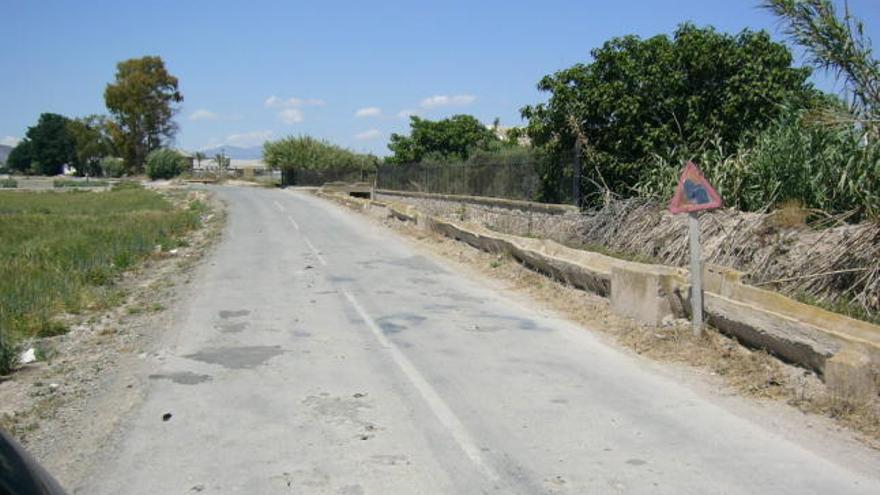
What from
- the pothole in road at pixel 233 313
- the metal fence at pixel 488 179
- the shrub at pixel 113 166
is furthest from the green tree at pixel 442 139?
the shrub at pixel 113 166

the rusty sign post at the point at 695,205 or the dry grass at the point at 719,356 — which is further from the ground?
the rusty sign post at the point at 695,205

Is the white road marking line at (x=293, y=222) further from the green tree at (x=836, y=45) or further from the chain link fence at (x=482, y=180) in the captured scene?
the green tree at (x=836, y=45)

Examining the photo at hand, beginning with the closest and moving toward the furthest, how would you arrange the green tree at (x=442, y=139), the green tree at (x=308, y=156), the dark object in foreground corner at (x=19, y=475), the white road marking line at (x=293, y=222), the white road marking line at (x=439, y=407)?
the dark object in foreground corner at (x=19, y=475), the white road marking line at (x=439, y=407), the white road marking line at (x=293, y=222), the green tree at (x=442, y=139), the green tree at (x=308, y=156)

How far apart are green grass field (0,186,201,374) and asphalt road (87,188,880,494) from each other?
2.01 meters

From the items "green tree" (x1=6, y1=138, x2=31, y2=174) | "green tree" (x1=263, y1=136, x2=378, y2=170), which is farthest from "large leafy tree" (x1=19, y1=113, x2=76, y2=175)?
"green tree" (x1=263, y1=136, x2=378, y2=170)

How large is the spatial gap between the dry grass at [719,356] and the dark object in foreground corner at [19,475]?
5.71 metres

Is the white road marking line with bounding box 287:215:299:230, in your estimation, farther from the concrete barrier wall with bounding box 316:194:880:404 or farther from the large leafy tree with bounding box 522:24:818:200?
the concrete barrier wall with bounding box 316:194:880:404

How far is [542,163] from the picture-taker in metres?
21.0

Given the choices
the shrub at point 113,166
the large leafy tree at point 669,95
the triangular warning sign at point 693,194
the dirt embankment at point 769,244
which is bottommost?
the shrub at point 113,166

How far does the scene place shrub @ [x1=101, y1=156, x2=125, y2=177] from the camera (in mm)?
116938

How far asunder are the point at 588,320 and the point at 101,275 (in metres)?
9.96

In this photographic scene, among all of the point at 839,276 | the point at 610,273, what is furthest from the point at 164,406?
the point at 839,276

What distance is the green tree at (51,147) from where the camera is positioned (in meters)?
146

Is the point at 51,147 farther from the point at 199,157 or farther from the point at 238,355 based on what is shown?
the point at 238,355
